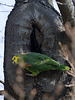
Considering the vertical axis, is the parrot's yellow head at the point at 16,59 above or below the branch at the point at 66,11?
below

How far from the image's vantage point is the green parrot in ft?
5.43

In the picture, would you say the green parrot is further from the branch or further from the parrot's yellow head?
the branch

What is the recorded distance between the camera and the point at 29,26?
6.17 feet

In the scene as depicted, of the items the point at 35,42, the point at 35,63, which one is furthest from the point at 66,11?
the point at 35,63

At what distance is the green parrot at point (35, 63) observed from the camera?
65.2 inches

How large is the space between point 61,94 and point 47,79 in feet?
0.81

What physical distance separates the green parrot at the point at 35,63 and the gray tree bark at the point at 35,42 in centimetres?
10

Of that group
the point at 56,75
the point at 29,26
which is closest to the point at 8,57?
the point at 29,26

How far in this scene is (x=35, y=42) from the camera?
1967mm

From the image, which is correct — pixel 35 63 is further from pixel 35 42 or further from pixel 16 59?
pixel 35 42

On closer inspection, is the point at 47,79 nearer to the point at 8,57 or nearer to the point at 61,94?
the point at 61,94

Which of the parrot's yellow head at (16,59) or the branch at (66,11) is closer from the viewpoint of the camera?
the parrot's yellow head at (16,59)

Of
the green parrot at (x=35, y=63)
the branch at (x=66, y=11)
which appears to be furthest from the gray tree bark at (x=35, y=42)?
the branch at (x=66, y=11)

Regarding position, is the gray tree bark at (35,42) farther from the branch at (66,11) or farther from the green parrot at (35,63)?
the branch at (66,11)
